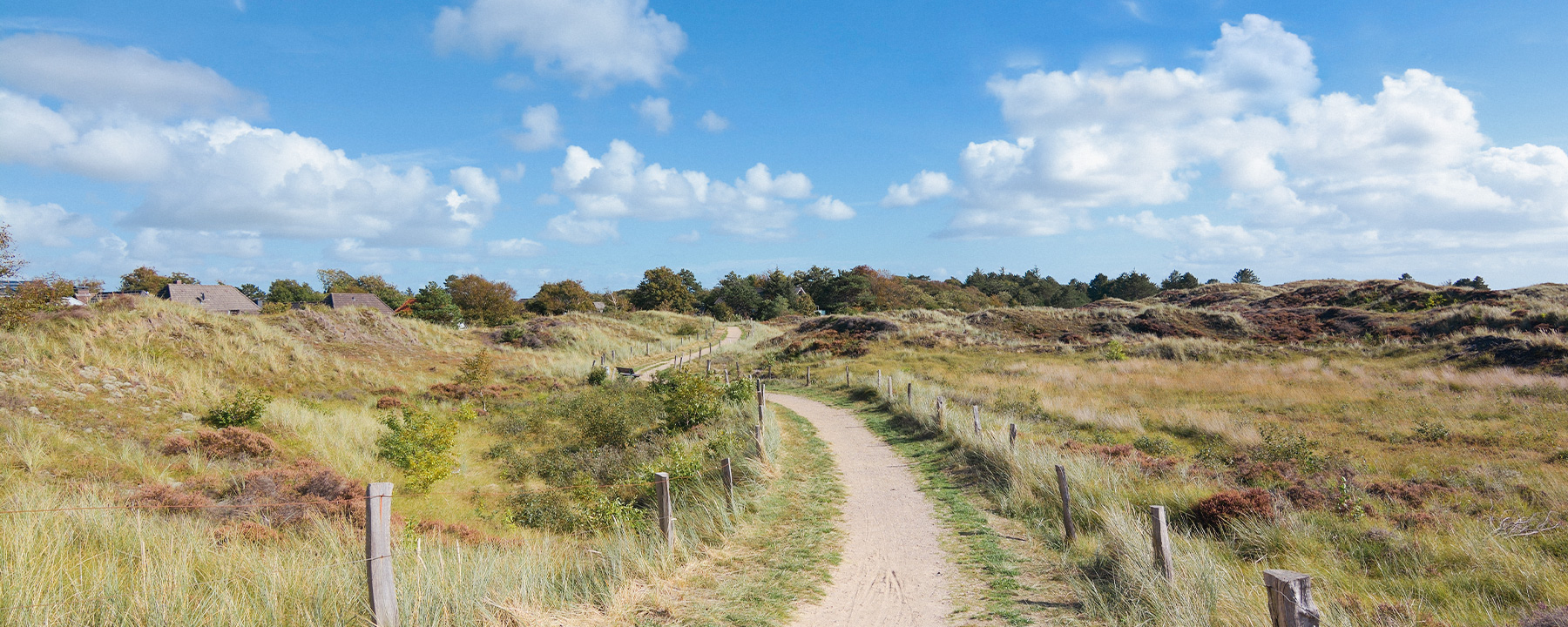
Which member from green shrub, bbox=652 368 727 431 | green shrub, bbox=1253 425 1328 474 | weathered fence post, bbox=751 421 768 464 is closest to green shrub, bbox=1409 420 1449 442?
green shrub, bbox=1253 425 1328 474

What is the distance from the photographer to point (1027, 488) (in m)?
10.4

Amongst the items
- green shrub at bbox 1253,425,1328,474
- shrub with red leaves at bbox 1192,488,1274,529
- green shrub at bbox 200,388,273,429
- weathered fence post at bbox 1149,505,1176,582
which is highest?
green shrub at bbox 200,388,273,429

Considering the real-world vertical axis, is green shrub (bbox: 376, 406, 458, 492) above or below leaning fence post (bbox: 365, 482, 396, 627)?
below

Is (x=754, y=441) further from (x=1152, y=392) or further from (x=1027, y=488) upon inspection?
(x=1152, y=392)

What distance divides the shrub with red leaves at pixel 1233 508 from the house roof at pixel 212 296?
73.8m

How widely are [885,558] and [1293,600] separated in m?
5.03

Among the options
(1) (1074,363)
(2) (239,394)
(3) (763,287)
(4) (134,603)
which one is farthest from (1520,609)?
(3) (763,287)

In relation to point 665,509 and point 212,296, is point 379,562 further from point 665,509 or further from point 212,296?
point 212,296

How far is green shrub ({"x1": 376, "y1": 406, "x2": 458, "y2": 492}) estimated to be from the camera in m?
13.2

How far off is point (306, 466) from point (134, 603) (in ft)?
31.0

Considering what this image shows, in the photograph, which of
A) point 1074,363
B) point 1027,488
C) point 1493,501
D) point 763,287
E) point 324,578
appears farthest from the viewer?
point 763,287

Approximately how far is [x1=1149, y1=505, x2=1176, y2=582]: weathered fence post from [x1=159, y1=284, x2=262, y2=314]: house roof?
242ft

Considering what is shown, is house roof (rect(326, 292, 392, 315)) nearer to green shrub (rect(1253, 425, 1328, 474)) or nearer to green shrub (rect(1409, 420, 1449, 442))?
green shrub (rect(1253, 425, 1328, 474))

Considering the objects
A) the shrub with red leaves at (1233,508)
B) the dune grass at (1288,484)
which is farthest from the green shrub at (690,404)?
the shrub with red leaves at (1233,508)
